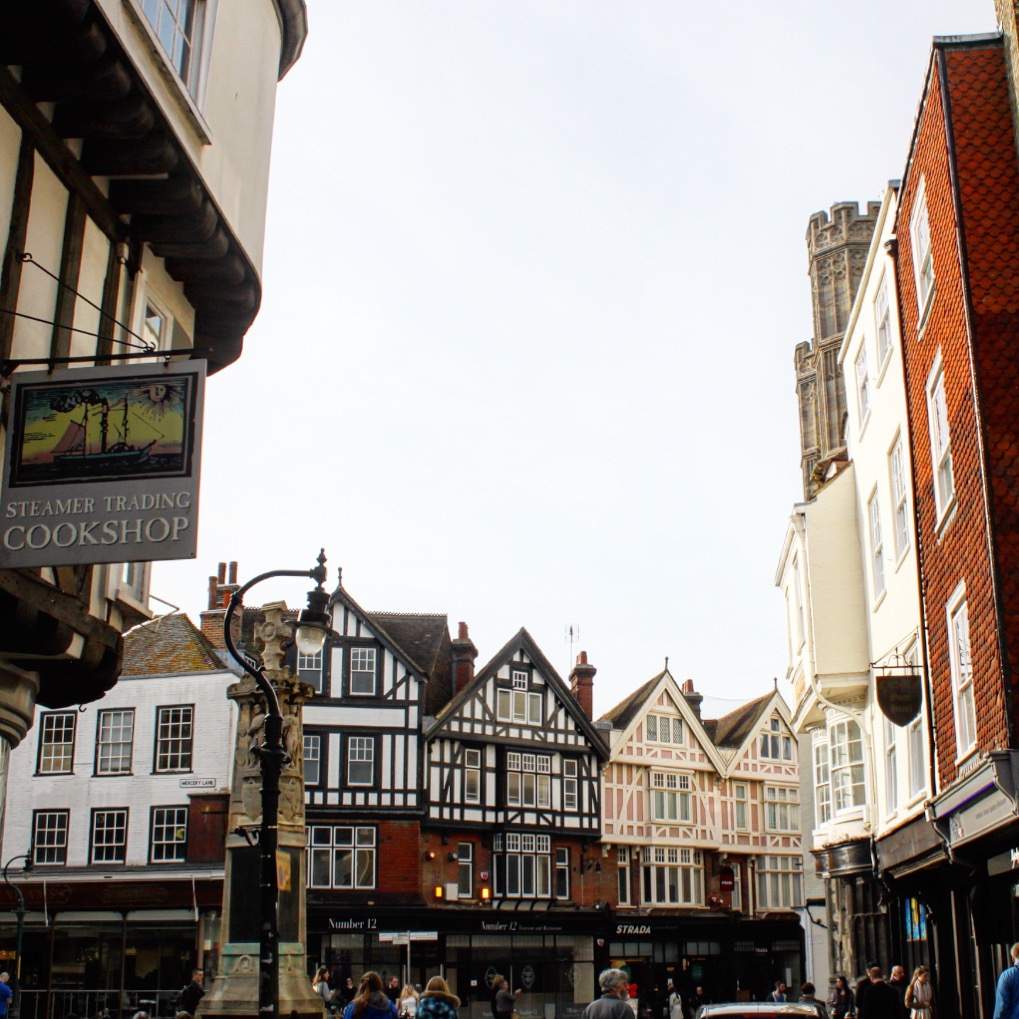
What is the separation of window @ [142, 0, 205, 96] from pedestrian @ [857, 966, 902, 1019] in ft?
39.6

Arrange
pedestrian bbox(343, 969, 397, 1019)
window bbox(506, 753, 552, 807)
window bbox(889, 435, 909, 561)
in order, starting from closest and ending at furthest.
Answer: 1. pedestrian bbox(343, 969, 397, 1019)
2. window bbox(889, 435, 909, 561)
3. window bbox(506, 753, 552, 807)

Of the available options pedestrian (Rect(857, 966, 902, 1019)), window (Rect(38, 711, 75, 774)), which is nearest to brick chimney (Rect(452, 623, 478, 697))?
window (Rect(38, 711, 75, 774))

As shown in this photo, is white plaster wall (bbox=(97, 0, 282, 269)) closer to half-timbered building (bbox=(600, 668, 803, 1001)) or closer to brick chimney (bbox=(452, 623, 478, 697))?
brick chimney (bbox=(452, 623, 478, 697))

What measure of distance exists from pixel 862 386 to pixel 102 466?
1505 centimetres

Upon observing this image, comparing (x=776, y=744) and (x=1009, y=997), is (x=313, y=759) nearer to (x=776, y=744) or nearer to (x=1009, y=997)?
(x=776, y=744)

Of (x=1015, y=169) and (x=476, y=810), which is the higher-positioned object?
(x=1015, y=169)

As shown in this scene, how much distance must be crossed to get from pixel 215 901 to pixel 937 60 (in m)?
28.4

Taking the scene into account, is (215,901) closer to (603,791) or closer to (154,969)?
(154,969)

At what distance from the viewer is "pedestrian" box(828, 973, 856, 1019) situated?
1994 centimetres

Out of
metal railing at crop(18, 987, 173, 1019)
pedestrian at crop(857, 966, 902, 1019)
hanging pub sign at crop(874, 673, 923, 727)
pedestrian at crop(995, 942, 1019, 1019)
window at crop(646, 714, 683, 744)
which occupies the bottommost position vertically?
metal railing at crop(18, 987, 173, 1019)

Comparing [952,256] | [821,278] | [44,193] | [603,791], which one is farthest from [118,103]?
[821,278]

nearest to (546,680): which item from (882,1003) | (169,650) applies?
(169,650)

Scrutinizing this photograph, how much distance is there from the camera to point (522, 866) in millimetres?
41344

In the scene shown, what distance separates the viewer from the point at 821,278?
60438 millimetres
